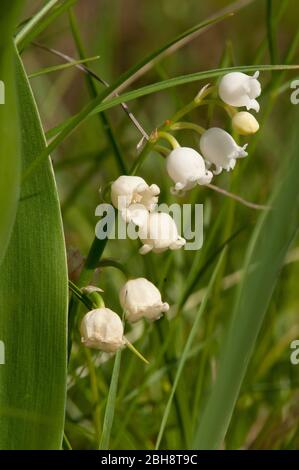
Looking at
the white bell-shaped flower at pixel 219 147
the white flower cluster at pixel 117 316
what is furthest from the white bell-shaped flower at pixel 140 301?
the white bell-shaped flower at pixel 219 147

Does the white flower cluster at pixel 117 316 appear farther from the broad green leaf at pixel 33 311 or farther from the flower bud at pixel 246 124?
the flower bud at pixel 246 124

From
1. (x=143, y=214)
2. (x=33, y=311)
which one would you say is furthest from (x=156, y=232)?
(x=33, y=311)

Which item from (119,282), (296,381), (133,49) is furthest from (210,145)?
(133,49)

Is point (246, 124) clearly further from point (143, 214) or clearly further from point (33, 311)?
point (33, 311)

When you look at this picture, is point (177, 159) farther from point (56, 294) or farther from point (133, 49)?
point (133, 49)

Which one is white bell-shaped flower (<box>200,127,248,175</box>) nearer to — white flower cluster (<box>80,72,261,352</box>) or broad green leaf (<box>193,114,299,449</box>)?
white flower cluster (<box>80,72,261,352</box>)
